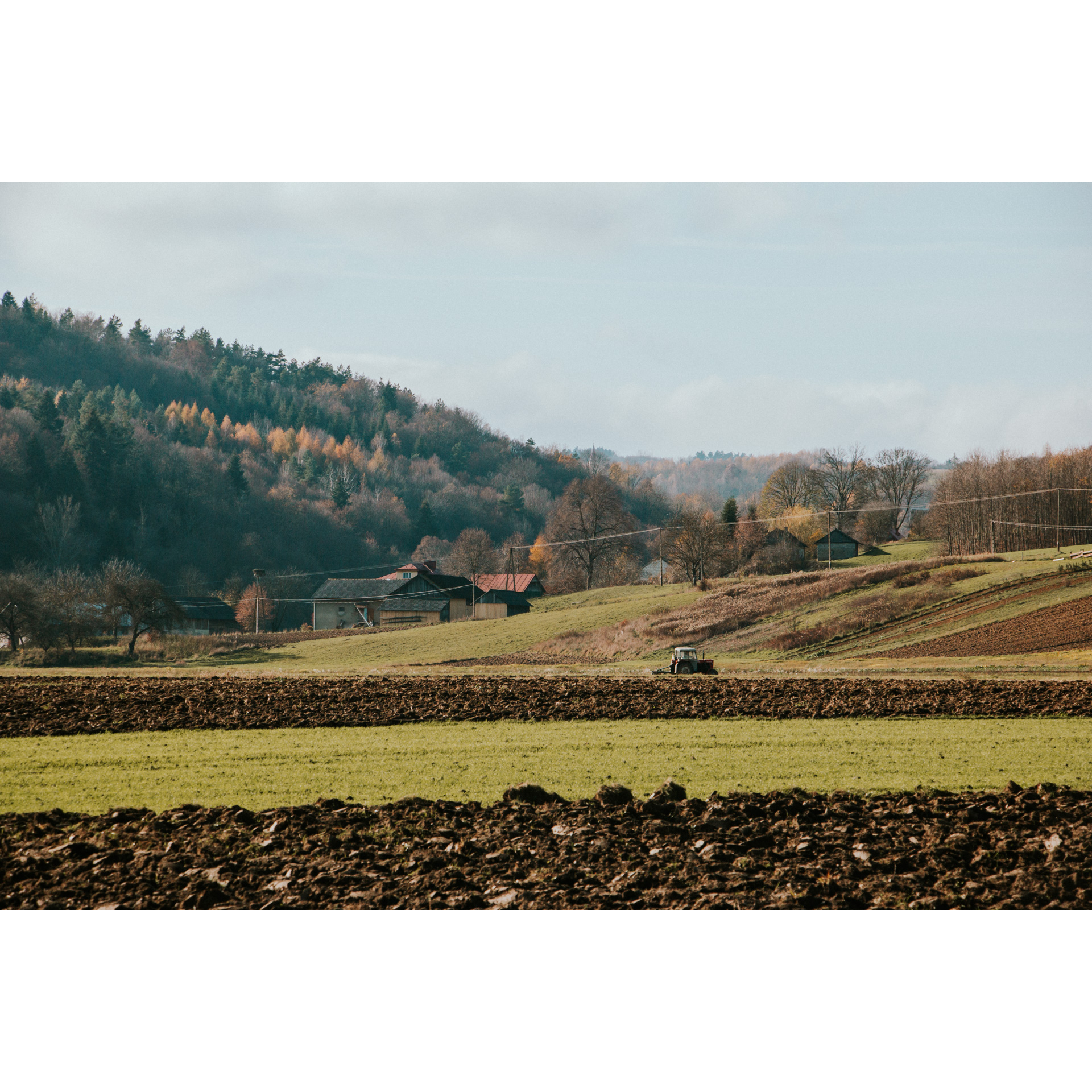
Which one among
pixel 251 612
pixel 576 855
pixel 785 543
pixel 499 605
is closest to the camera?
pixel 576 855

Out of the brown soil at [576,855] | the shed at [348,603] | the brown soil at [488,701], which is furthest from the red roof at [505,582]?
the brown soil at [576,855]

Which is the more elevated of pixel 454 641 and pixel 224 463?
pixel 224 463

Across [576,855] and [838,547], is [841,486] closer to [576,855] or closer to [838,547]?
[838,547]

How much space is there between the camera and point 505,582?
10031 cm

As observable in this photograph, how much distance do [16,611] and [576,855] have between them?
51.0m

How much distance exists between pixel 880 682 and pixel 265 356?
169m

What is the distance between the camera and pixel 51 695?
25.6 meters

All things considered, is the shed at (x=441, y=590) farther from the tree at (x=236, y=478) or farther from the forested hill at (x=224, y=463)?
the tree at (x=236, y=478)

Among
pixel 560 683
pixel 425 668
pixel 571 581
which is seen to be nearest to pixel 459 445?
pixel 571 581

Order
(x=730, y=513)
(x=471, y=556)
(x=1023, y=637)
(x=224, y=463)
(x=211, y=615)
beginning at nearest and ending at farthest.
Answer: (x=1023, y=637), (x=211, y=615), (x=730, y=513), (x=471, y=556), (x=224, y=463)

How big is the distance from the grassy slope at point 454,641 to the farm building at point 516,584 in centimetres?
2976

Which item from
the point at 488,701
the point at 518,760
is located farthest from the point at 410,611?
the point at 518,760

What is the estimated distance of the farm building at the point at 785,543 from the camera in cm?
8219

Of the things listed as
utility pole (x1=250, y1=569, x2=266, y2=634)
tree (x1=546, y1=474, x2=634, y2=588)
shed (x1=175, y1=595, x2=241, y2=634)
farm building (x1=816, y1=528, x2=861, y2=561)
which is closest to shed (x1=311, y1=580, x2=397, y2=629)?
utility pole (x1=250, y1=569, x2=266, y2=634)
